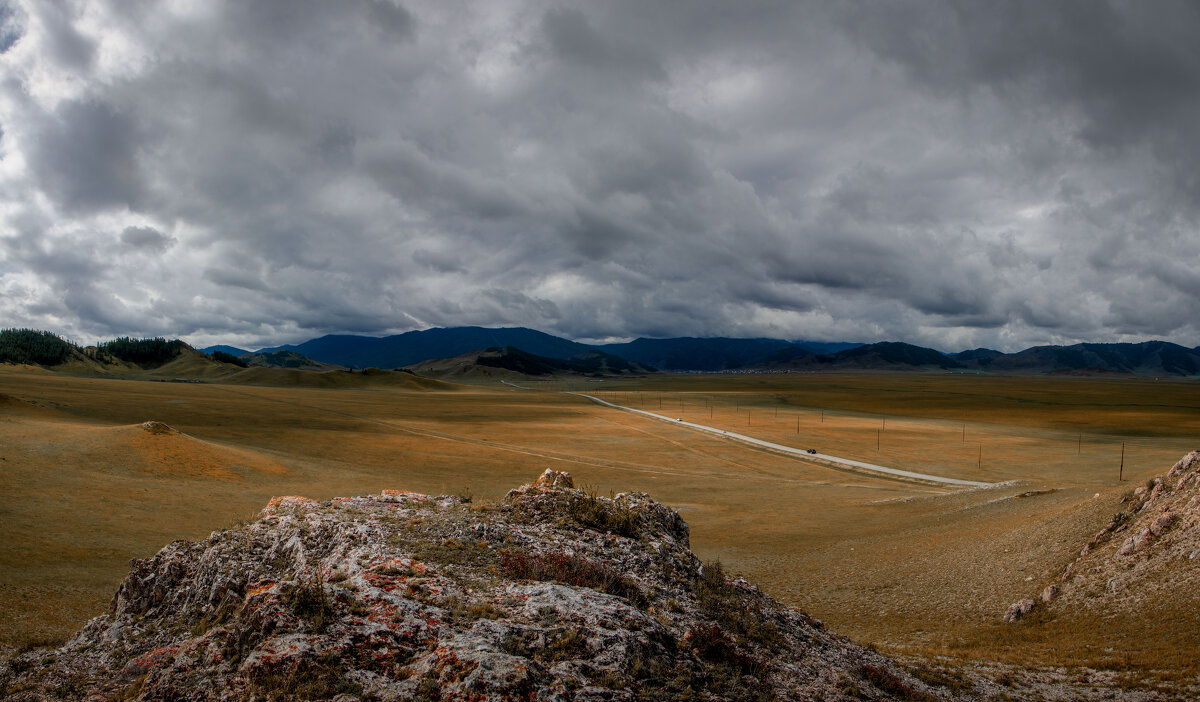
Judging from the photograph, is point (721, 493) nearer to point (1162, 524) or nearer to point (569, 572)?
point (1162, 524)

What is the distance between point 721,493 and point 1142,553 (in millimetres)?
25764

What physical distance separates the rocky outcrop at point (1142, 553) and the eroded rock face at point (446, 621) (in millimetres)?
7946

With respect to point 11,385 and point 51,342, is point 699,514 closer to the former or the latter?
point 11,385

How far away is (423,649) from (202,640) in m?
2.51

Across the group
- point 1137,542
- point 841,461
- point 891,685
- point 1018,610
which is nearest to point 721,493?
point 841,461

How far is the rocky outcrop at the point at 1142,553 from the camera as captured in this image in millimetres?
12570

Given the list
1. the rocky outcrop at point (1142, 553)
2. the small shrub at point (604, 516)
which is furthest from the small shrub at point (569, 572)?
the rocky outcrop at point (1142, 553)

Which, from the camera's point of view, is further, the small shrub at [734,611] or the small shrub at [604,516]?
the small shrub at [604,516]

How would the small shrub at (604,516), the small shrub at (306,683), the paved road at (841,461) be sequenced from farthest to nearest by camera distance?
the paved road at (841,461) < the small shrub at (604,516) < the small shrub at (306,683)

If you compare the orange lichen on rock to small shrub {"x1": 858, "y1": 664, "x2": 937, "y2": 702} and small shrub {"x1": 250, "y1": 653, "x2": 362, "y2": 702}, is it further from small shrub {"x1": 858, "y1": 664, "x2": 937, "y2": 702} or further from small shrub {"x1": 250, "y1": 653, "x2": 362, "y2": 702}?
small shrub {"x1": 858, "y1": 664, "x2": 937, "y2": 702}

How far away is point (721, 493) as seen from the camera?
3841 centimetres

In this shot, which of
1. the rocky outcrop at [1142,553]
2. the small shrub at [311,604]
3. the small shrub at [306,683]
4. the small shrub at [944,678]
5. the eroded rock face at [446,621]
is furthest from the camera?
the rocky outcrop at [1142,553]

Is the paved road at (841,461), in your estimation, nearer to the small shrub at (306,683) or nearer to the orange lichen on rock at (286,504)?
the orange lichen on rock at (286,504)

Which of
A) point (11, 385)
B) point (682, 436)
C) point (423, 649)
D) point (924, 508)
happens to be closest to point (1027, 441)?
point (682, 436)
